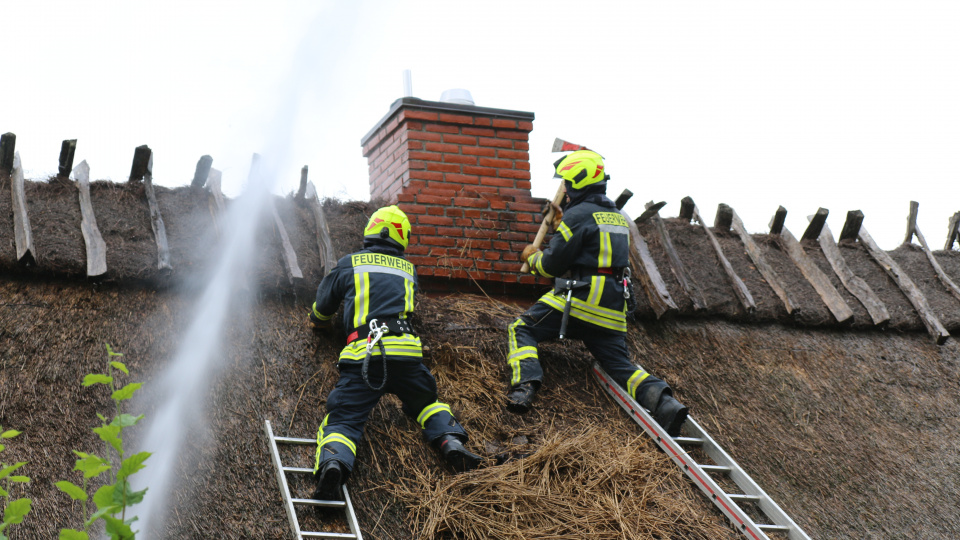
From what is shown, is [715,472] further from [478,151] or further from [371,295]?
[478,151]

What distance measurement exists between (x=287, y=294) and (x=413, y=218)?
1300 millimetres

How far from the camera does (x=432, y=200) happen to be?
6.81 m

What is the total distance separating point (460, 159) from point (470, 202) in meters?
0.41

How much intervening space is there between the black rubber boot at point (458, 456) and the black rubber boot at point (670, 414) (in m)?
1.30

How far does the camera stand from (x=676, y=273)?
7.20 meters

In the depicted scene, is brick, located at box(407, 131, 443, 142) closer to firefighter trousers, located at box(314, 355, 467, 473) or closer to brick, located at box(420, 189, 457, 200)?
brick, located at box(420, 189, 457, 200)

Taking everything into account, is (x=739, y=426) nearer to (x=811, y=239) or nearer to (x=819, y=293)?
(x=819, y=293)

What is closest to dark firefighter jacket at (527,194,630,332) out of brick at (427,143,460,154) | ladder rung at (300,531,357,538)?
brick at (427,143,460,154)

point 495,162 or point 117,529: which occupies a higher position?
point 495,162

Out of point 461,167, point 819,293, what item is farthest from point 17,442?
point 819,293

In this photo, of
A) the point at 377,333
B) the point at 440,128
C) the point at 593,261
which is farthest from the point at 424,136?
the point at 377,333

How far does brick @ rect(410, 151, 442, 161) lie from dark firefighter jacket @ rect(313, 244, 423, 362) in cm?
162

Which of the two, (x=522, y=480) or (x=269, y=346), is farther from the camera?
(x=269, y=346)

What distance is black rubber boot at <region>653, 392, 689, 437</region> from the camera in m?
5.43
